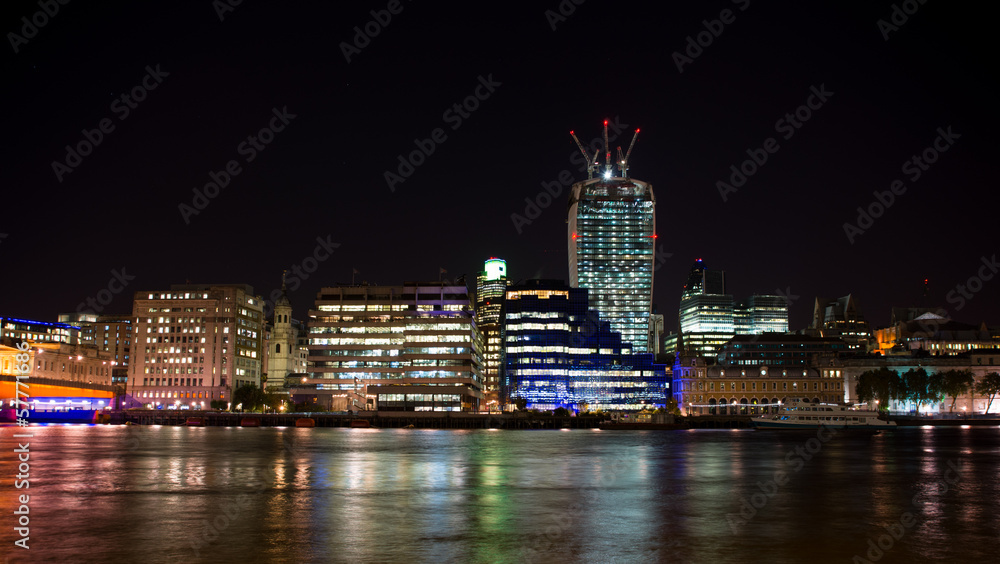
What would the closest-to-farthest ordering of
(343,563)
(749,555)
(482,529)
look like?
(343,563) → (749,555) → (482,529)

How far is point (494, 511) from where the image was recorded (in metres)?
37.4

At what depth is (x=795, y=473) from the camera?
5931 centimetres

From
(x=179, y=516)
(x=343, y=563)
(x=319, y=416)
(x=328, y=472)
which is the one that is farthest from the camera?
(x=319, y=416)

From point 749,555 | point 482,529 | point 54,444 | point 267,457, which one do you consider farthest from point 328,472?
point 54,444

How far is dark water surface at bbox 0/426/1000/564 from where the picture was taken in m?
28.2

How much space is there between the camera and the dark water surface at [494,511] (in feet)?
92.5

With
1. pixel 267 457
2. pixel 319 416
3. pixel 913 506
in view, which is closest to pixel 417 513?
pixel 913 506

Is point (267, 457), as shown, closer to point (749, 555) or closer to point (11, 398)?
point (749, 555)

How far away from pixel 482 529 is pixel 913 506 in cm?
2386

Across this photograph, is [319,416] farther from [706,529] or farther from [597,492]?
[706,529]

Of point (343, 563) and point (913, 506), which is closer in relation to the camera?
point (343, 563)

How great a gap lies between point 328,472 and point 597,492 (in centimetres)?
2096

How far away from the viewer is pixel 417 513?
3647 cm

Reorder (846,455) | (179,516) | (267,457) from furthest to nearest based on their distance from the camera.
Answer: (846,455) → (267,457) → (179,516)
